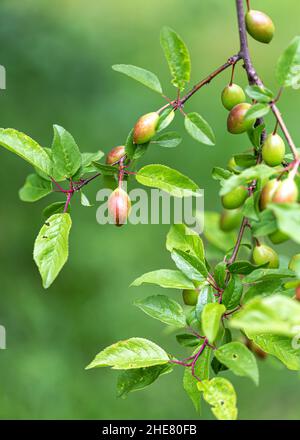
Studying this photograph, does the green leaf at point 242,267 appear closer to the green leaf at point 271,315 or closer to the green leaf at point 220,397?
the green leaf at point 220,397

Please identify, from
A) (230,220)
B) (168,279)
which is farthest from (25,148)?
(230,220)

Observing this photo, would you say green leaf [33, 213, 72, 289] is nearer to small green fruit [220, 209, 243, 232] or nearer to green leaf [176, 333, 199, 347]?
green leaf [176, 333, 199, 347]

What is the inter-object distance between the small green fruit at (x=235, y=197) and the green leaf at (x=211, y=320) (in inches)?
8.7

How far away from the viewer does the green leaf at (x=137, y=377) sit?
0.81 meters

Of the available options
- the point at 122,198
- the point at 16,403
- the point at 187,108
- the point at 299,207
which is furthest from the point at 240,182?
the point at 187,108

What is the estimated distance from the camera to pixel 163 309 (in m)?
0.83

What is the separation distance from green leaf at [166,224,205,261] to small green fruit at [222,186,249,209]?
7cm

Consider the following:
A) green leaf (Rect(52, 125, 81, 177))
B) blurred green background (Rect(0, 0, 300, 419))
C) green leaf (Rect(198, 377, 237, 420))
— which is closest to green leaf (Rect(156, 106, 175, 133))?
green leaf (Rect(52, 125, 81, 177))

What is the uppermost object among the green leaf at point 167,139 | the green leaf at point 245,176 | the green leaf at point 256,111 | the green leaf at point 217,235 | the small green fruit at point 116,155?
the green leaf at point 256,111

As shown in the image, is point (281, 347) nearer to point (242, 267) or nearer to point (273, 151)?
point (242, 267)

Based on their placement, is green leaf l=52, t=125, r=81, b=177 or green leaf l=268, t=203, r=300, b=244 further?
green leaf l=52, t=125, r=81, b=177

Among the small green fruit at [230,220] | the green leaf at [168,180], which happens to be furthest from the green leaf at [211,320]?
the small green fruit at [230,220]

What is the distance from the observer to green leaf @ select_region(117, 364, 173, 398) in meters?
0.81

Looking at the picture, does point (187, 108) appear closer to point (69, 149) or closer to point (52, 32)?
point (52, 32)
